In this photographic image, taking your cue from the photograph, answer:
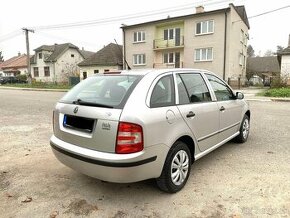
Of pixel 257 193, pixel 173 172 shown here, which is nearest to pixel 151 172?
pixel 173 172

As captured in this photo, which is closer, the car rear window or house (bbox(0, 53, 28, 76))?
the car rear window

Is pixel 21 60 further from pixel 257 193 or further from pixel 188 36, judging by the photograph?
pixel 257 193

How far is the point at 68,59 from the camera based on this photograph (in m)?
46.2

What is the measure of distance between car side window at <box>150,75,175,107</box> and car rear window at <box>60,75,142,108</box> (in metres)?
0.28

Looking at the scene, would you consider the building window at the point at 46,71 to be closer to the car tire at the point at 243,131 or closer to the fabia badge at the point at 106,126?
the car tire at the point at 243,131

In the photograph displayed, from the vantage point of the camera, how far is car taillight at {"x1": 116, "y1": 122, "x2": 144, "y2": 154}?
289 cm

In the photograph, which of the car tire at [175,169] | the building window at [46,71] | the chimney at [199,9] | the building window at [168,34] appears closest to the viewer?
the car tire at [175,169]

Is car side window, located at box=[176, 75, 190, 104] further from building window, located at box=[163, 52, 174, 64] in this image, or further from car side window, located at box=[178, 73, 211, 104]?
building window, located at box=[163, 52, 174, 64]

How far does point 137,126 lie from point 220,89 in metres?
2.44

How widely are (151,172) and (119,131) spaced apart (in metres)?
0.65

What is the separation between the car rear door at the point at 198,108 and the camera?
12.0 ft

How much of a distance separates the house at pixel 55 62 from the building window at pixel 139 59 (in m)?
14.7

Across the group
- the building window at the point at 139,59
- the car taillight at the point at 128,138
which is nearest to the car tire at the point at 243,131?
the car taillight at the point at 128,138

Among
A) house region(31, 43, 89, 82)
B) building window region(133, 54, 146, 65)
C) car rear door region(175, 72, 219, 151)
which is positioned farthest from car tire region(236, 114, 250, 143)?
house region(31, 43, 89, 82)
